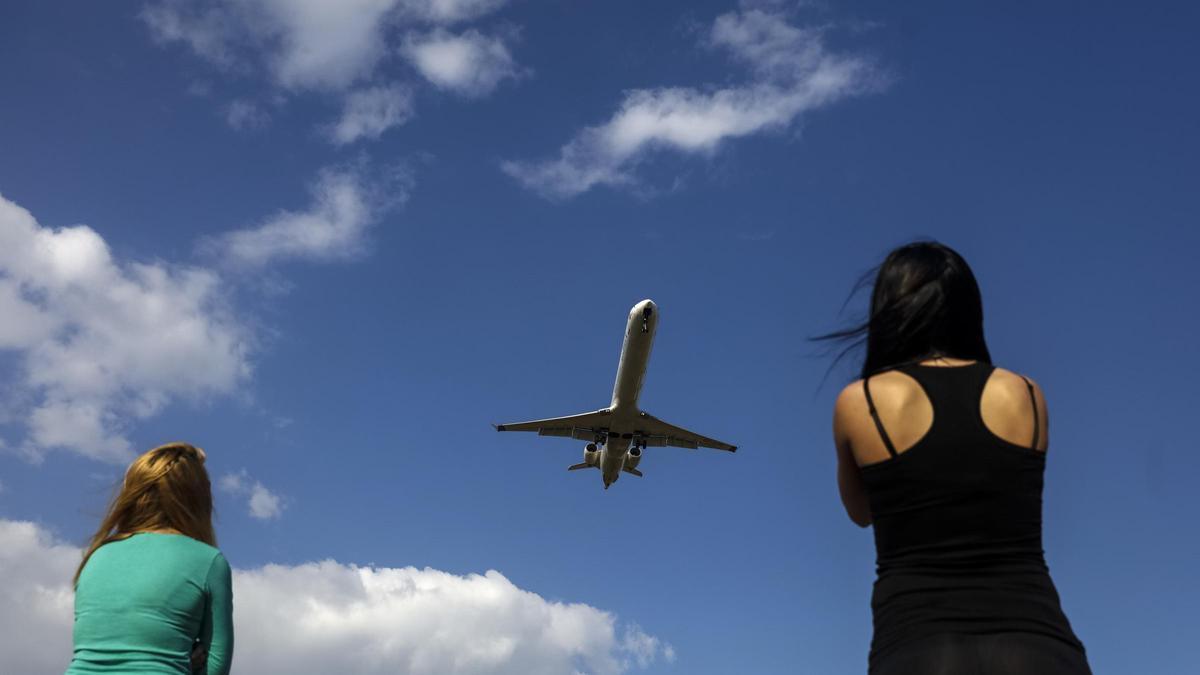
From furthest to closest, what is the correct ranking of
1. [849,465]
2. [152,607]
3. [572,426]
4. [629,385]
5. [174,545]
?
[572,426] < [629,385] < [174,545] < [152,607] < [849,465]

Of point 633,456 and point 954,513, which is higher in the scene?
point 633,456

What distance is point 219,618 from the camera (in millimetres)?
6484

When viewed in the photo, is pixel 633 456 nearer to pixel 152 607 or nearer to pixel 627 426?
pixel 627 426

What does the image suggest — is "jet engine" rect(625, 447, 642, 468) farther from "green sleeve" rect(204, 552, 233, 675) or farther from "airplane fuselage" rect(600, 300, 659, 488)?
"green sleeve" rect(204, 552, 233, 675)

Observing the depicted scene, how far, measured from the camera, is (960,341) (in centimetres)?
488

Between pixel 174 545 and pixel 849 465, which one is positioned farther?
pixel 174 545

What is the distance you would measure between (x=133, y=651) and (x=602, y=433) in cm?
5902

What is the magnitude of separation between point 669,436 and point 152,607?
6130cm

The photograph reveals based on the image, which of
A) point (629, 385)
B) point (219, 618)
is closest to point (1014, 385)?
point (219, 618)

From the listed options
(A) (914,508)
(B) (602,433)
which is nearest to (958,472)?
(A) (914,508)

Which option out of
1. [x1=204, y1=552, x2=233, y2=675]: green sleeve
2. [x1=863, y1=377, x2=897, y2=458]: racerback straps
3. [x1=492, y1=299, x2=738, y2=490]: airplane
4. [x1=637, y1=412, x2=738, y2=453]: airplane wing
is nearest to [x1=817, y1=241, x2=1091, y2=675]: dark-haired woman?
[x1=863, y1=377, x2=897, y2=458]: racerback straps

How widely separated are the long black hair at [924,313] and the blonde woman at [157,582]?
4.26m

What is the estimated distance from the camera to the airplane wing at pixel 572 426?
6395 centimetres

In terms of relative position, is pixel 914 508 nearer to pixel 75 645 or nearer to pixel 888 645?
pixel 888 645
